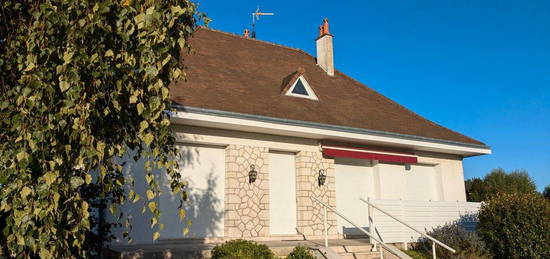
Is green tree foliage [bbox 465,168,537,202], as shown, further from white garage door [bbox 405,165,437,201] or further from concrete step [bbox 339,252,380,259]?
concrete step [bbox 339,252,380,259]

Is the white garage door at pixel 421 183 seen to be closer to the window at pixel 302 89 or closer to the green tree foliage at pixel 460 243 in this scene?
the green tree foliage at pixel 460 243

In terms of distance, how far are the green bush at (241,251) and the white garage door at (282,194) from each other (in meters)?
3.70

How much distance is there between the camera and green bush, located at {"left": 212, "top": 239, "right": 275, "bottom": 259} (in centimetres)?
766

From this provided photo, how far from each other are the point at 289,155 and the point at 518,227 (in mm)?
5421

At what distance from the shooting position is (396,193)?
13727 mm

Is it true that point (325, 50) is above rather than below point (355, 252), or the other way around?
above

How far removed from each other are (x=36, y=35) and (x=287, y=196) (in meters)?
9.11

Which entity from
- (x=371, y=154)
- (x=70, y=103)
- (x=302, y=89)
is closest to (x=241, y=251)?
(x=70, y=103)

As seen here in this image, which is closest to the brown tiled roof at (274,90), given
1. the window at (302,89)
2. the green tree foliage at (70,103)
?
the window at (302,89)

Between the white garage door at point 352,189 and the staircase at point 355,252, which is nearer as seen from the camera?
the staircase at point 355,252

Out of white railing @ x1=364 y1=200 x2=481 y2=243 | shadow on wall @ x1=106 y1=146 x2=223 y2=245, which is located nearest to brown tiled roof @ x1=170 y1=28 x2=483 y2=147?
shadow on wall @ x1=106 y1=146 x2=223 y2=245

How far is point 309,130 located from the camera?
11.4 meters

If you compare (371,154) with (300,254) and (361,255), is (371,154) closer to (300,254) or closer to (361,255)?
(361,255)

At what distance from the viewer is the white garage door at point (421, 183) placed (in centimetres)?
1452
